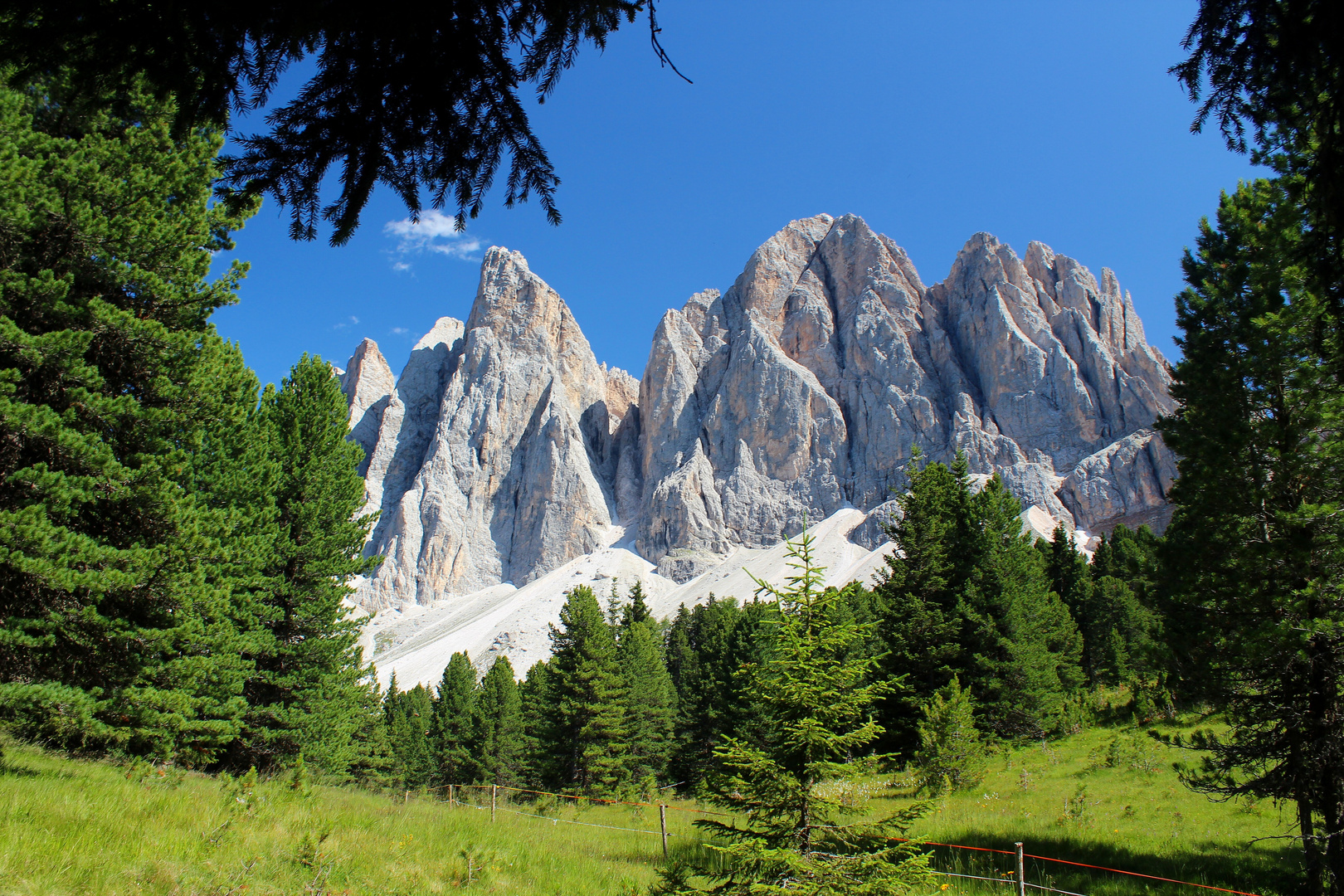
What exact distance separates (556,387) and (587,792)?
11066cm

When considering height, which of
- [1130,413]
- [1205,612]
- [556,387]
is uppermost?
[556,387]

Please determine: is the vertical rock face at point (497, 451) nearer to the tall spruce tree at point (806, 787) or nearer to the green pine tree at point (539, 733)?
the green pine tree at point (539, 733)

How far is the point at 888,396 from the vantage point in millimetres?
116000

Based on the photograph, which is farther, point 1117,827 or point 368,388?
point 368,388

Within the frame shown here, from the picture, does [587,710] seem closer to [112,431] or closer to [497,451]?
[112,431]

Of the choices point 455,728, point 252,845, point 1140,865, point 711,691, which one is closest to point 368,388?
point 455,728

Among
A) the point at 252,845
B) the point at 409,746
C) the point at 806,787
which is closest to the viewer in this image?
the point at 806,787

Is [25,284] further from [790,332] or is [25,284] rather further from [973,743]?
[790,332]

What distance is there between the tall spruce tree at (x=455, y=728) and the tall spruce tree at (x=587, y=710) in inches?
493

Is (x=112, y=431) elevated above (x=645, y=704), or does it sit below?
above

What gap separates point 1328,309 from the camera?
262 centimetres

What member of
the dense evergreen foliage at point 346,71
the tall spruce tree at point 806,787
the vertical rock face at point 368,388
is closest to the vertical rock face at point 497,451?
the vertical rock face at point 368,388

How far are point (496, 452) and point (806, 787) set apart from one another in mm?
126593

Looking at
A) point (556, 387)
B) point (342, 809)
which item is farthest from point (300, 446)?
point (556, 387)
